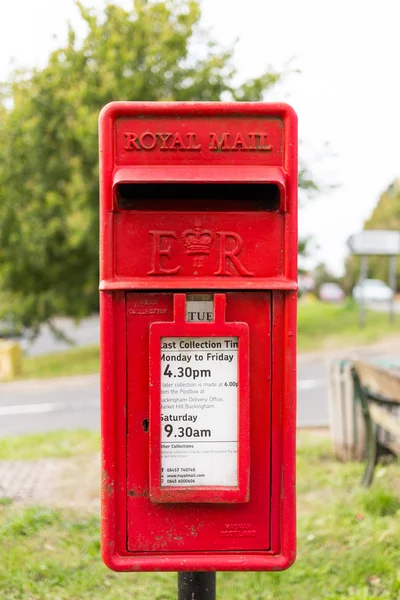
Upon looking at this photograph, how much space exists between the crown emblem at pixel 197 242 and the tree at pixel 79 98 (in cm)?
1007

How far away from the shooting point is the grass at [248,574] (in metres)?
2.77

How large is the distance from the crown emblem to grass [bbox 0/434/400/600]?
1.65 m

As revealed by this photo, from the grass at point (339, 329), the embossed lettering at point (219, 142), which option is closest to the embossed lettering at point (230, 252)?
the embossed lettering at point (219, 142)

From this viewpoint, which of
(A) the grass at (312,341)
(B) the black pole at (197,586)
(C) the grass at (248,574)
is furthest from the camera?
(A) the grass at (312,341)

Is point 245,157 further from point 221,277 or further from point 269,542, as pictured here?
point 269,542

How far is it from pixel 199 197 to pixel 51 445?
4553mm

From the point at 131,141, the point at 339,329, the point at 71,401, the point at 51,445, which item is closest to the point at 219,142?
the point at 131,141

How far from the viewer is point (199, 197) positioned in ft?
6.72

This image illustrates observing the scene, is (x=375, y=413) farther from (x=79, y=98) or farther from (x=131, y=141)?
(x=79, y=98)

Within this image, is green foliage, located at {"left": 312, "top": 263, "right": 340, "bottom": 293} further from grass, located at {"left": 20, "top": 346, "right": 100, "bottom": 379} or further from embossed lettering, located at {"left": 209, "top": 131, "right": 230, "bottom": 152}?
embossed lettering, located at {"left": 209, "top": 131, "right": 230, "bottom": 152}

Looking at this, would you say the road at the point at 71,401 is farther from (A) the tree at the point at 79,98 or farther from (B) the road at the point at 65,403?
(A) the tree at the point at 79,98

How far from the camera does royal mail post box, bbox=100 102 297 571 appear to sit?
2.00 meters

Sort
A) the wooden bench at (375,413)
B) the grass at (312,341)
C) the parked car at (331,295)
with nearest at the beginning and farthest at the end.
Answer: the wooden bench at (375,413), the grass at (312,341), the parked car at (331,295)

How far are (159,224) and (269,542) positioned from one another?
1108mm
